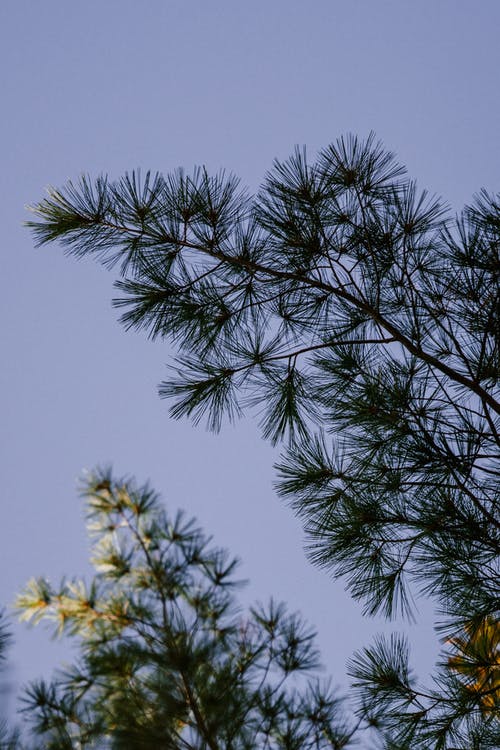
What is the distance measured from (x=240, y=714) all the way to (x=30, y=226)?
1.85 m

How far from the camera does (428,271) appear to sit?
2.54 m

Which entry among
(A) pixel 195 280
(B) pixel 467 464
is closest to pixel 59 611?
(A) pixel 195 280

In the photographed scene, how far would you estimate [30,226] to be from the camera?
2475mm

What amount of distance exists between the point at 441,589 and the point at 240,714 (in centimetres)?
79

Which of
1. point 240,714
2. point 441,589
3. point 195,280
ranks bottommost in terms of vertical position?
point 240,714

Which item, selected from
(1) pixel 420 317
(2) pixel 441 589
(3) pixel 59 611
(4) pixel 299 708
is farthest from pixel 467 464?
(3) pixel 59 611

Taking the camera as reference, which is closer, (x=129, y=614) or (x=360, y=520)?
(x=360, y=520)

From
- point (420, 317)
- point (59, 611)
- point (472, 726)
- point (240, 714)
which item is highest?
point (420, 317)

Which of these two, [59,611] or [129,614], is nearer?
[129,614]

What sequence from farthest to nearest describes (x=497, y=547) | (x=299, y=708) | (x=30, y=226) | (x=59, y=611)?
(x=59, y=611)
(x=299, y=708)
(x=30, y=226)
(x=497, y=547)

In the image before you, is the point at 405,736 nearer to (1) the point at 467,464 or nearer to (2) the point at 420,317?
(1) the point at 467,464

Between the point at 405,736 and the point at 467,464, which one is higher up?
the point at 467,464

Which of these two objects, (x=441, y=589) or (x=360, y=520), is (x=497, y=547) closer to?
(x=441, y=589)

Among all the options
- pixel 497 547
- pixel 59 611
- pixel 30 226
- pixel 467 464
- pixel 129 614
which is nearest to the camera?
pixel 497 547
